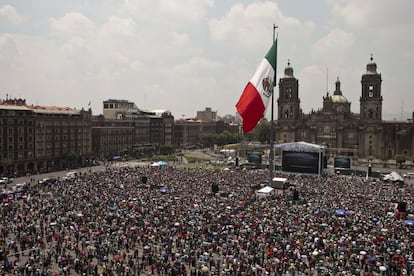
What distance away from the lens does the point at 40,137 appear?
69.8m

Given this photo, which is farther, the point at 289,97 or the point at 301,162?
the point at 289,97

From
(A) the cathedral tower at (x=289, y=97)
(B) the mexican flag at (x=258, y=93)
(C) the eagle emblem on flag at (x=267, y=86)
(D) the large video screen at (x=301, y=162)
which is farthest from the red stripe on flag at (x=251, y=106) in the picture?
(A) the cathedral tower at (x=289, y=97)

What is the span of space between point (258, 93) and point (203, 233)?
1078cm

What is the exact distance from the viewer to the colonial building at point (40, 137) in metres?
63.0

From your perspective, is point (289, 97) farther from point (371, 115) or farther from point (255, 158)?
point (255, 158)

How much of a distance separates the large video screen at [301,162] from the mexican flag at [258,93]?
34.5 m

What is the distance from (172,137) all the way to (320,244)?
342ft

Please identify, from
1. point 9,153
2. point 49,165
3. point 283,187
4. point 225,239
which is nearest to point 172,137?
point 49,165

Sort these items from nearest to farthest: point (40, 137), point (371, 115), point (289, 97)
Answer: point (40, 137)
point (371, 115)
point (289, 97)

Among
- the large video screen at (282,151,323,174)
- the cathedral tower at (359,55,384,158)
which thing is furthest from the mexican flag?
the cathedral tower at (359,55,384,158)

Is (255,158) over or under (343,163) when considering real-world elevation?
over

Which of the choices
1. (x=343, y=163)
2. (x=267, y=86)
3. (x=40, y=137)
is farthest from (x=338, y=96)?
(x=267, y=86)

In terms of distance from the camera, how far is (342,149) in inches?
3573

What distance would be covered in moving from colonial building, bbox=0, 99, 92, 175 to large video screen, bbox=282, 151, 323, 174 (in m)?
40.1
